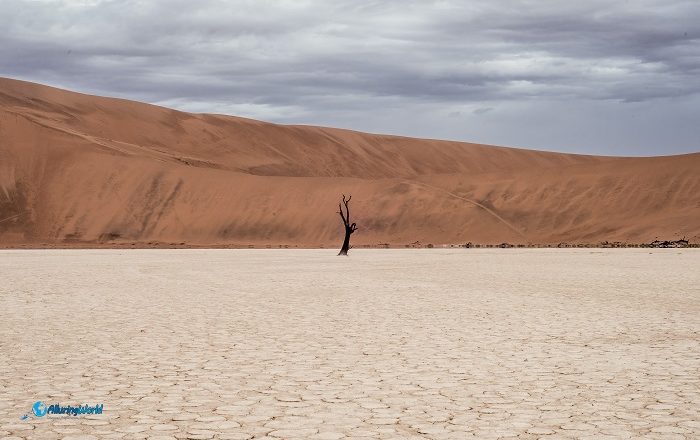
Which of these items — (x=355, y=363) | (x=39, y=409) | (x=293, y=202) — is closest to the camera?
(x=39, y=409)

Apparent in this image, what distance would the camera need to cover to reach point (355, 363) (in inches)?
392

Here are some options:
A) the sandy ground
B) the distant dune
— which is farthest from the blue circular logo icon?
the distant dune

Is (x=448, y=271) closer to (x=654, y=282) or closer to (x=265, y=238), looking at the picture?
(x=654, y=282)

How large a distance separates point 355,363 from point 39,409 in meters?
3.74

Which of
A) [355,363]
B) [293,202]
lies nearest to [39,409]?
[355,363]

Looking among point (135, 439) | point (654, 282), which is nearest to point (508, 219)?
point (654, 282)

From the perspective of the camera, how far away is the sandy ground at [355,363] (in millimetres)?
6906

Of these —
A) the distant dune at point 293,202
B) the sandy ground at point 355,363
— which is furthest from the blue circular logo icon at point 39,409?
the distant dune at point 293,202

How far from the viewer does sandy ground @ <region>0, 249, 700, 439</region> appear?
6.91 meters

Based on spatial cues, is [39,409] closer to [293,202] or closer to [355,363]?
[355,363]

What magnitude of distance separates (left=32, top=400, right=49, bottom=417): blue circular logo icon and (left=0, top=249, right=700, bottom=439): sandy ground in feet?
0.42

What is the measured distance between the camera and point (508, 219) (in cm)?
7600

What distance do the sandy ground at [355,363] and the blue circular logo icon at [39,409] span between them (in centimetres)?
13

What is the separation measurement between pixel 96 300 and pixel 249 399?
1162 centimetres
